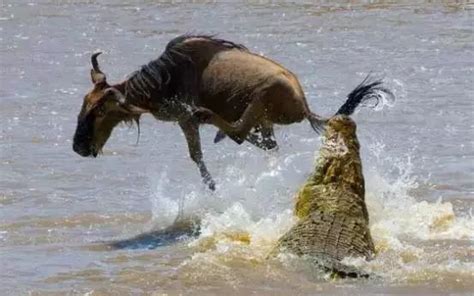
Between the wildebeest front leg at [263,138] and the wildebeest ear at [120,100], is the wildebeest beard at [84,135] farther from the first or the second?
the wildebeest front leg at [263,138]

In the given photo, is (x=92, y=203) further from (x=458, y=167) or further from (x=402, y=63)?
(x=402, y=63)

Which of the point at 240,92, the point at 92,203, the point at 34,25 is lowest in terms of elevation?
the point at 34,25

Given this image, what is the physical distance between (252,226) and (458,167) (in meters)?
2.14

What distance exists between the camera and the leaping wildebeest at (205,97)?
27.1ft

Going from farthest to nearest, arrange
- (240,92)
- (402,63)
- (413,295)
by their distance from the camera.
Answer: (402,63) < (240,92) < (413,295)

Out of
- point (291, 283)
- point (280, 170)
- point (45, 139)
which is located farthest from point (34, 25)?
point (291, 283)

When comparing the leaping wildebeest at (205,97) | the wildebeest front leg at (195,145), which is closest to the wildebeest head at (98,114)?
the leaping wildebeest at (205,97)

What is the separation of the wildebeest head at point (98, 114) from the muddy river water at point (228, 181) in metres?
0.40

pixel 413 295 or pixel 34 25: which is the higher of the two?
pixel 413 295

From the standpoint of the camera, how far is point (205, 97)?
8.59 m

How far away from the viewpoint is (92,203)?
28.2ft

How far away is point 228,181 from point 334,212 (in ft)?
6.92

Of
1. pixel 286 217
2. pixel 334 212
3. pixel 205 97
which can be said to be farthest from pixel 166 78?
pixel 334 212

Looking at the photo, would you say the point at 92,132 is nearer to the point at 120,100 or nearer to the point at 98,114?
the point at 98,114
